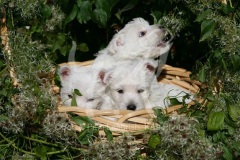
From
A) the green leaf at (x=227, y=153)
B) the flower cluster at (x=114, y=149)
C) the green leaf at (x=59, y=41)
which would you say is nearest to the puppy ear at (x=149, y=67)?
the green leaf at (x=59, y=41)

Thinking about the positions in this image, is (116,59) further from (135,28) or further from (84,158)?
(84,158)

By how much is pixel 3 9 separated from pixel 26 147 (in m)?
1.22

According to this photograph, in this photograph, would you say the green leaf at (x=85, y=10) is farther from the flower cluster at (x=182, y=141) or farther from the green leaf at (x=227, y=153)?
the green leaf at (x=227, y=153)

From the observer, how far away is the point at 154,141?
337cm

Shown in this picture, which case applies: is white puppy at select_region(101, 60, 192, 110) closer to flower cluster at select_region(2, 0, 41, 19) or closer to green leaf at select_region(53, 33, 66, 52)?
green leaf at select_region(53, 33, 66, 52)

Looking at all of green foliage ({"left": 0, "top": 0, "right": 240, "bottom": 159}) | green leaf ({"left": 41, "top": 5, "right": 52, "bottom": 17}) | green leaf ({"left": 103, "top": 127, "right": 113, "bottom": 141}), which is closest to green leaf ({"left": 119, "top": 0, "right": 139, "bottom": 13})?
green foliage ({"left": 0, "top": 0, "right": 240, "bottom": 159})

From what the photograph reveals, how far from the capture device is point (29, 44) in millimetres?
4180

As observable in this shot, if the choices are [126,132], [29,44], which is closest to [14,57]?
[29,44]

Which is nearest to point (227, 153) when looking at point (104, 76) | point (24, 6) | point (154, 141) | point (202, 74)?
point (154, 141)

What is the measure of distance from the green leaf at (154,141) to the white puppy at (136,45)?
59.5 inches

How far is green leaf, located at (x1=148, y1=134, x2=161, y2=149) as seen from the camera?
11.1 ft

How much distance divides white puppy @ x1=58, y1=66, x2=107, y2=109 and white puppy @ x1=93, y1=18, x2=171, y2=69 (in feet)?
1.23

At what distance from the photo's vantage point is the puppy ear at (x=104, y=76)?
14.4ft

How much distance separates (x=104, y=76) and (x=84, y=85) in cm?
20
